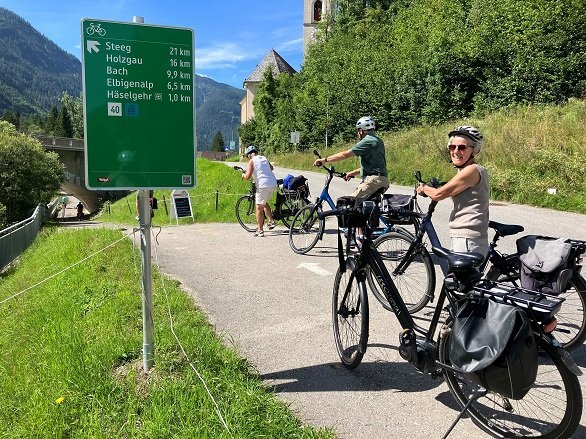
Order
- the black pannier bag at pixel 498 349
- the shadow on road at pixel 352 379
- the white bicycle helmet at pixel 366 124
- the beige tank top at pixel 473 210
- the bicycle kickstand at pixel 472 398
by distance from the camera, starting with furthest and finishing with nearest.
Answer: the white bicycle helmet at pixel 366 124 → the beige tank top at pixel 473 210 → the shadow on road at pixel 352 379 → the bicycle kickstand at pixel 472 398 → the black pannier bag at pixel 498 349

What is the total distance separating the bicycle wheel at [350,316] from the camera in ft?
12.0

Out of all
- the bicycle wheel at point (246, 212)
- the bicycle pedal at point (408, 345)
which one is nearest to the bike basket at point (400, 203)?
the bicycle pedal at point (408, 345)

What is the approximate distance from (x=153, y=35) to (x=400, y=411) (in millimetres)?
3130

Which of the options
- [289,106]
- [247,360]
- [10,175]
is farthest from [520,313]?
[289,106]

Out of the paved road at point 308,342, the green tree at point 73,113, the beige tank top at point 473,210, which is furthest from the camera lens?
the green tree at point 73,113

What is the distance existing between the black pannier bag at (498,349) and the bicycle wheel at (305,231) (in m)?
5.76

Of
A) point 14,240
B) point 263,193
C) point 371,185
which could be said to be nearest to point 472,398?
point 371,185

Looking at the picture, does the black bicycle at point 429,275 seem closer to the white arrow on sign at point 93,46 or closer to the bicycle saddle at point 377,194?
the bicycle saddle at point 377,194

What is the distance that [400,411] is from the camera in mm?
3268

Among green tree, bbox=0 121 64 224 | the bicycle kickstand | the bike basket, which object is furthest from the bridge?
the bicycle kickstand

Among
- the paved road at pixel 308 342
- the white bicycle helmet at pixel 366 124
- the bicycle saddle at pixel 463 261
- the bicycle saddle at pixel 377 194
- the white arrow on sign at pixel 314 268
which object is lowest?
the paved road at pixel 308 342

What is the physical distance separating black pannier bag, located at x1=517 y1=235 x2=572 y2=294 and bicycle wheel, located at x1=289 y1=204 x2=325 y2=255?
16.6 ft

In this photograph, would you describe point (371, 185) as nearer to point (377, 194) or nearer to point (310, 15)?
point (377, 194)

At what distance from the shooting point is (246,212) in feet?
40.2
